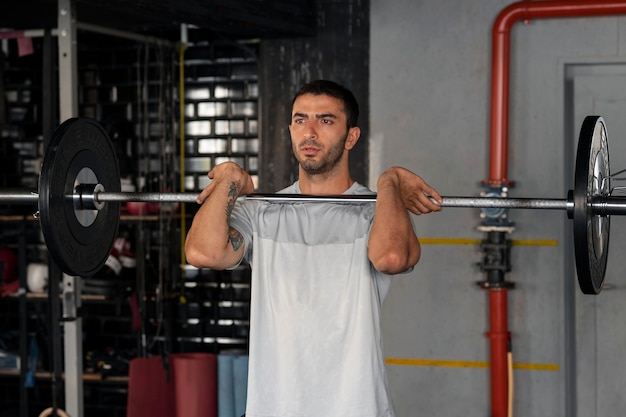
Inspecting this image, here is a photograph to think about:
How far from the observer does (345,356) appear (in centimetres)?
279

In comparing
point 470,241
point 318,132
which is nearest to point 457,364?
point 470,241

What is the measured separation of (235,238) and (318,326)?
385mm

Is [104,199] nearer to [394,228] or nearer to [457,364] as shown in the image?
[394,228]

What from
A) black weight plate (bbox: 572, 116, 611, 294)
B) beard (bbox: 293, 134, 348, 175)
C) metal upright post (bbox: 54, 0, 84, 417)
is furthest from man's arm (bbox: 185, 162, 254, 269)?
metal upright post (bbox: 54, 0, 84, 417)

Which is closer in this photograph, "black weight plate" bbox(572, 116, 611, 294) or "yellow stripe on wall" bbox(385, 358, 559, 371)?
"black weight plate" bbox(572, 116, 611, 294)

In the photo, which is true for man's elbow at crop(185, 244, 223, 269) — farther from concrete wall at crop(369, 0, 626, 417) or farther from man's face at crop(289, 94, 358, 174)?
concrete wall at crop(369, 0, 626, 417)

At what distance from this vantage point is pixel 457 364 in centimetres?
480

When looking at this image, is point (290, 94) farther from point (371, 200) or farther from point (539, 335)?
point (371, 200)

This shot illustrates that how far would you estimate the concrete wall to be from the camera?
15.3ft

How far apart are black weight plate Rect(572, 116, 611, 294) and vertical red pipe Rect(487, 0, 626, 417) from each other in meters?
1.63

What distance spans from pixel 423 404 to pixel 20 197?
2538 millimetres

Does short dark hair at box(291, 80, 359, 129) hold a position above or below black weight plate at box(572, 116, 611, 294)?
above

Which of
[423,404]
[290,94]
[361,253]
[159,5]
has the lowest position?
[423,404]

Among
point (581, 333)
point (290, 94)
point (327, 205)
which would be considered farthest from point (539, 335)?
point (327, 205)
